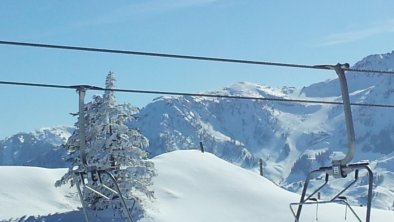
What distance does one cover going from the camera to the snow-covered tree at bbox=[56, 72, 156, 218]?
131 feet

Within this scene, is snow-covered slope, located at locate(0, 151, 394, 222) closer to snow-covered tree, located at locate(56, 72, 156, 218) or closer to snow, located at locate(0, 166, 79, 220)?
snow, located at locate(0, 166, 79, 220)

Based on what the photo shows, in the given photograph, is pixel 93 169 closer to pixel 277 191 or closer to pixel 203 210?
pixel 203 210

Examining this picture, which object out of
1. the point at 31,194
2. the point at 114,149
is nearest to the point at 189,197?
the point at 31,194

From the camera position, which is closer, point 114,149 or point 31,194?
point 114,149

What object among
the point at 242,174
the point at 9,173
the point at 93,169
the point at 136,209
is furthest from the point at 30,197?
the point at 93,169

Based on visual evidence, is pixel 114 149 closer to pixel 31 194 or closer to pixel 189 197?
pixel 31 194

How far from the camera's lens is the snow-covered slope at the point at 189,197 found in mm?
43094

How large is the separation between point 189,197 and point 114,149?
8.70 m

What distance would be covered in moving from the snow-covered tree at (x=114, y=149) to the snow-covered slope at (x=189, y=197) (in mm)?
1429

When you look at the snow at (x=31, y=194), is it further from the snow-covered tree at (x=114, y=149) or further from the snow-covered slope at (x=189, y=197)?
the snow-covered tree at (x=114, y=149)

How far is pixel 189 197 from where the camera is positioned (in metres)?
47.3

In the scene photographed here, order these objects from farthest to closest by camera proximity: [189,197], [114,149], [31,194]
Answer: [189,197] < [31,194] < [114,149]

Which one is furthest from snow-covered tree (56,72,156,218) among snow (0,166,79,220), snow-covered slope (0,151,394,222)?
snow (0,166,79,220)

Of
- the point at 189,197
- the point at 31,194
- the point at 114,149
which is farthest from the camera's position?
the point at 189,197
